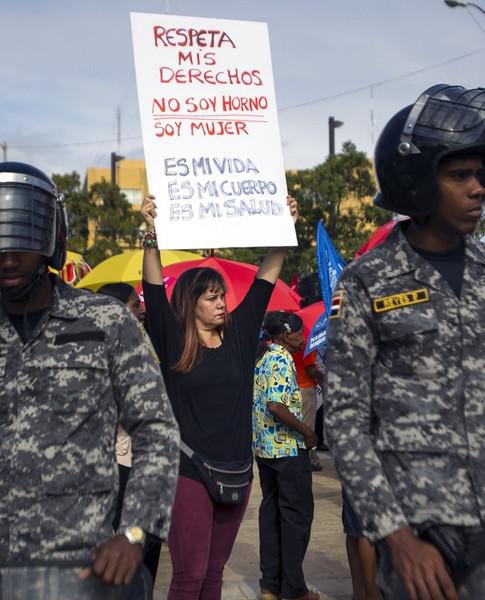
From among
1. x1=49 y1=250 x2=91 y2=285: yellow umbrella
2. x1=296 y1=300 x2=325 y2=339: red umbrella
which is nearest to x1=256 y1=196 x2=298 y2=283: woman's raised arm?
x1=296 y1=300 x2=325 y2=339: red umbrella

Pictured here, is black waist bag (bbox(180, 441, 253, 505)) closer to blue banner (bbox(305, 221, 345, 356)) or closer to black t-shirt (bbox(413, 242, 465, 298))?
black t-shirt (bbox(413, 242, 465, 298))

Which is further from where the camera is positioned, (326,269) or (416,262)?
(326,269)

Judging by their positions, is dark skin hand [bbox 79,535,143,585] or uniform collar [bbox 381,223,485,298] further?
uniform collar [bbox 381,223,485,298]

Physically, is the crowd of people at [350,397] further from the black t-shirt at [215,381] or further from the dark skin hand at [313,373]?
the dark skin hand at [313,373]

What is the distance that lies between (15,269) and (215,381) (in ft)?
7.16

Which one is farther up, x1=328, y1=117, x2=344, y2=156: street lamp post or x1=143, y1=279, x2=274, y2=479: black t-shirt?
x1=328, y1=117, x2=344, y2=156: street lamp post

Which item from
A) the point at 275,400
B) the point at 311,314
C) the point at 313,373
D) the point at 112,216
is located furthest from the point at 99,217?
the point at 275,400

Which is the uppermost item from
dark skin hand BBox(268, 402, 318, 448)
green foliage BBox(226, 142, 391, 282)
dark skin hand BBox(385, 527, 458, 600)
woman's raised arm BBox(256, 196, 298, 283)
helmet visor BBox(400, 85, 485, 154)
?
green foliage BBox(226, 142, 391, 282)

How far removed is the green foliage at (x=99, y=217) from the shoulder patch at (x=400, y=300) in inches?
1287

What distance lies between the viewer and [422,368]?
9.91 ft

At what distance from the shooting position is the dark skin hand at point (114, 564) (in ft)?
9.14

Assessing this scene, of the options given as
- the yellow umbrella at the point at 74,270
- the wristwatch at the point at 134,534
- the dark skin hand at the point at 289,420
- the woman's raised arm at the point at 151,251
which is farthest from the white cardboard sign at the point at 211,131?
the yellow umbrella at the point at 74,270

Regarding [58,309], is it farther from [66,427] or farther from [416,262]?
[416,262]

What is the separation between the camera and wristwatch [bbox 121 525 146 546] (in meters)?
2.89
